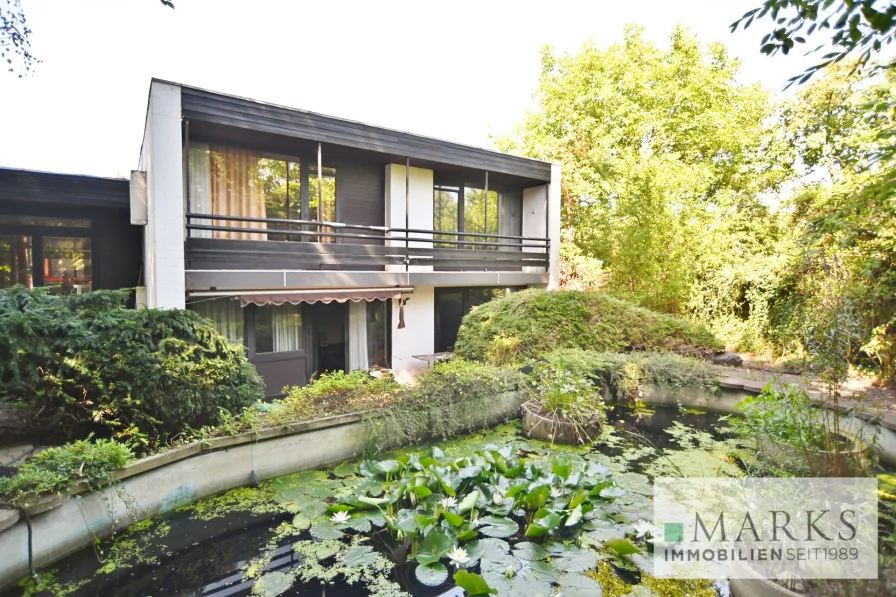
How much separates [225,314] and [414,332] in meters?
3.99

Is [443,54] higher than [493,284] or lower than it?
higher

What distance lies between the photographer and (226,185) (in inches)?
308

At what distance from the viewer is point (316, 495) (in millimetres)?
4172

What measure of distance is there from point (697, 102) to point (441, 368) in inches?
679

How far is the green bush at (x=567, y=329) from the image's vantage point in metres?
7.97

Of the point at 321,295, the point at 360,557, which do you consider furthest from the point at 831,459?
the point at 321,295

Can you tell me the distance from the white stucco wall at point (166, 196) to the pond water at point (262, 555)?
3.59 meters

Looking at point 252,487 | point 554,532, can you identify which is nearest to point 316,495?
point 252,487

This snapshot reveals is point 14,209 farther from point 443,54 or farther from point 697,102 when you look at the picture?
point 697,102

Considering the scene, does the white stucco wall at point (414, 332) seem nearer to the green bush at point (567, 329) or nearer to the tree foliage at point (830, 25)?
the green bush at point (567, 329)

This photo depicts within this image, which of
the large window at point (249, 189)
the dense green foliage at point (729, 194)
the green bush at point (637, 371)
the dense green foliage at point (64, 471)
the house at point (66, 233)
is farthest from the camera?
the house at point (66, 233)

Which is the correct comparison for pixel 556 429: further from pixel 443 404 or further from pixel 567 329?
pixel 567 329

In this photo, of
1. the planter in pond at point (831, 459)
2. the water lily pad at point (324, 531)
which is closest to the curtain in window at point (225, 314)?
the water lily pad at point (324, 531)

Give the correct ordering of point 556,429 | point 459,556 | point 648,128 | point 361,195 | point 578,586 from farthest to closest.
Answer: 1. point 648,128
2. point 361,195
3. point 556,429
4. point 459,556
5. point 578,586
